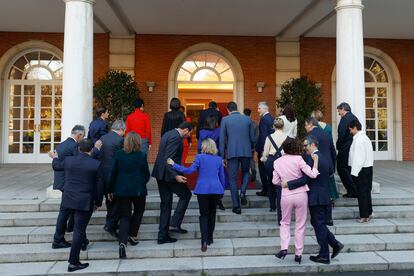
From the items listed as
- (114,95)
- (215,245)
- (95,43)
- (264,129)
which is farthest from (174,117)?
(95,43)

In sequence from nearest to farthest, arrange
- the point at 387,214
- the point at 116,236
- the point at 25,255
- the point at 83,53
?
the point at 25,255, the point at 116,236, the point at 387,214, the point at 83,53

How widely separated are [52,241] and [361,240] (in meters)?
4.24

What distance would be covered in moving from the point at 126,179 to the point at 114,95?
637 cm

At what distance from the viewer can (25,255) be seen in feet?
15.0

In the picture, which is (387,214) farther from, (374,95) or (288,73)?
(374,95)

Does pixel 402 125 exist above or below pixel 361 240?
above

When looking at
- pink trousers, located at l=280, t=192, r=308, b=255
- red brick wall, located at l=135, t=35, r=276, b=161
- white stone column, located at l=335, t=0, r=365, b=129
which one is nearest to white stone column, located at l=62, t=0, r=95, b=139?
pink trousers, located at l=280, t=192, r=308, b=255

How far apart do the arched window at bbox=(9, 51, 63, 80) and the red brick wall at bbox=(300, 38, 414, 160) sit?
8201 mm

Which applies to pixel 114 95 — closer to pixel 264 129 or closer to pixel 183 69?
pixel 183 69

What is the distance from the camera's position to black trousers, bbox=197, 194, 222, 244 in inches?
177

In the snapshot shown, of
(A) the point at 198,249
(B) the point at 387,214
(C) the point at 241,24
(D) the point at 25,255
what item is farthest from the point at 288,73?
(D) the point at 25,255

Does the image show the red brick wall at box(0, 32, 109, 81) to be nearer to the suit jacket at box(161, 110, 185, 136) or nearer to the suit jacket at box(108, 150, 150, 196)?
the suit jacket at box(161, 110, 185, 136)

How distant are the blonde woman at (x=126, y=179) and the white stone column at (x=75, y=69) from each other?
2.54m

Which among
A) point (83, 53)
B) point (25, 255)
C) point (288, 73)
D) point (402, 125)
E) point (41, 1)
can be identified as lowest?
point (25, 255)
